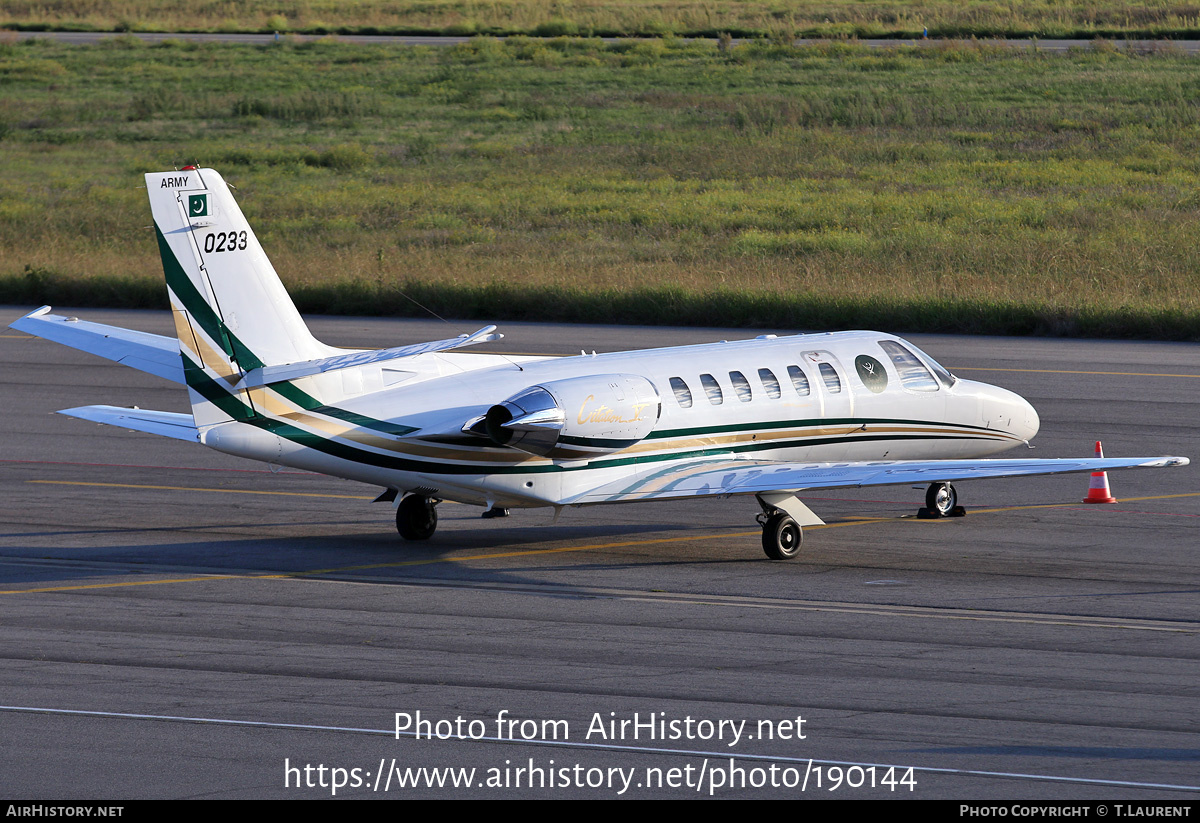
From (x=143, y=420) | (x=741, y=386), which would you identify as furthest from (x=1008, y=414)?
(x=143, y=420)

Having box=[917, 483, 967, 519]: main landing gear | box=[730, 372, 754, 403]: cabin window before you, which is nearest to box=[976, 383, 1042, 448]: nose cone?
box=[917, 483, 967, 519]: main landing gear

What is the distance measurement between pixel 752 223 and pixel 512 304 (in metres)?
12.9

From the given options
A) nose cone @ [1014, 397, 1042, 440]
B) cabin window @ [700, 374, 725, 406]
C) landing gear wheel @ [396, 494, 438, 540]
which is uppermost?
nose cone @ [1014, 397, 1042, 440]

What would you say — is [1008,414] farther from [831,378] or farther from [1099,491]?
[831,378]

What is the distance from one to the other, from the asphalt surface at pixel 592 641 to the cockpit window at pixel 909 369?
184 centimetres

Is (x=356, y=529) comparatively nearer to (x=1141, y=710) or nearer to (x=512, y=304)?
(x=1141, y=710)

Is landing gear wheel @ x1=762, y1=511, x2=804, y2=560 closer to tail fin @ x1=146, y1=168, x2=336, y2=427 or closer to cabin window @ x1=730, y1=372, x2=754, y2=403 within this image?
cabin window @ x1=730, y1=372, x2=754, y2=403

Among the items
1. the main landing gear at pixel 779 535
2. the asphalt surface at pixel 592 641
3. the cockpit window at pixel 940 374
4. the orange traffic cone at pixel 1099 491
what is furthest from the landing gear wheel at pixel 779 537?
the orange traffic cone at pixel 1099 491

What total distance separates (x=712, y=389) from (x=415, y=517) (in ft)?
13.7

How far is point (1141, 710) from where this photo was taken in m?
12.1

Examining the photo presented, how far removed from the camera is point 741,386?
18750 millimetres

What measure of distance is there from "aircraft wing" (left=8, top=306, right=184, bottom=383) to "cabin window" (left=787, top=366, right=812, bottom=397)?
787 cm

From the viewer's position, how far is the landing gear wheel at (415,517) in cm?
1894

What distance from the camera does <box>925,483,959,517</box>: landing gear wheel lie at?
2016 cm
